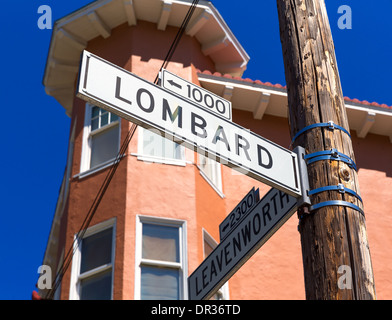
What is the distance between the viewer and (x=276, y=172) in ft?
13.9

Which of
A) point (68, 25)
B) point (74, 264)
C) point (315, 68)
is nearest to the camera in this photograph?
point (315, 68)

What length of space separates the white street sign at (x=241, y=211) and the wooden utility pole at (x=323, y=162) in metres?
0.57

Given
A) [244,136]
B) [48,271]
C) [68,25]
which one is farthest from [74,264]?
[244,136]

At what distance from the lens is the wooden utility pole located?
12.7ft

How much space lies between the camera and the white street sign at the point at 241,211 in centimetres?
487

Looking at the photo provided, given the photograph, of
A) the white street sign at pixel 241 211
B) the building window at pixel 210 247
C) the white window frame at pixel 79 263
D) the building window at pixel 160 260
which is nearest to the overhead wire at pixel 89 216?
the white window frame at pixel 79 263

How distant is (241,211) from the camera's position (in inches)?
198

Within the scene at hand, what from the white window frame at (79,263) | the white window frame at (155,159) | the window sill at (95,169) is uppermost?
the white window frame at (155,159)

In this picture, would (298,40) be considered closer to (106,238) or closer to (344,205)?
(344,205)

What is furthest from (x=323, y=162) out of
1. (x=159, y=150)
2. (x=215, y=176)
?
(x=215, y=176)

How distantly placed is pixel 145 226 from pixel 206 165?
2651mm

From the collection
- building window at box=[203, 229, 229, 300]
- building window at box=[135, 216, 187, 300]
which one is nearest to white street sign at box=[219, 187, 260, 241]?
building window at box=[135, 216, 187, 300]

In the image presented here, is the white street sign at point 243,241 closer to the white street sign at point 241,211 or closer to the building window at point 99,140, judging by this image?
the white street sign at point 241,211

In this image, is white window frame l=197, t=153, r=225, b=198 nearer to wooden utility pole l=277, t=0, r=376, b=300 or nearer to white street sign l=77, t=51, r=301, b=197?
wooden utility pole l=277, t=0, r=376, b=300
